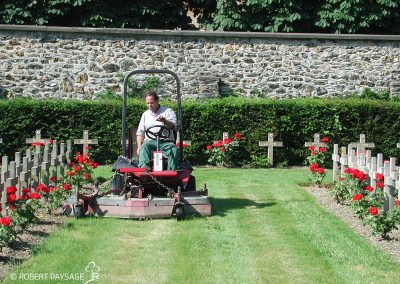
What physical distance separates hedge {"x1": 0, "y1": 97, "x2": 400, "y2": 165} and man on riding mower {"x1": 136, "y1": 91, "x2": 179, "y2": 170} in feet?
20.2

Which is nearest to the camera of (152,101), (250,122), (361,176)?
(361,176)

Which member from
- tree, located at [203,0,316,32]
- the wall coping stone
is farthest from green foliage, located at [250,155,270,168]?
tree, located at [203,0,316,32]

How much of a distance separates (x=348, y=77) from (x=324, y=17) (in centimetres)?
198

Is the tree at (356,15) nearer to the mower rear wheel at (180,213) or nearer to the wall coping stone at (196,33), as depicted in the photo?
Answer: the wall coping stone at (196,33)

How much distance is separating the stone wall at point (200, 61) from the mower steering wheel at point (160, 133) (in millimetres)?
9439

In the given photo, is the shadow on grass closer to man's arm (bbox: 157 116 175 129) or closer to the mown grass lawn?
the mown grass lawn

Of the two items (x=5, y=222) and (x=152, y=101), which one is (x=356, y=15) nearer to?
(x=152, y=101)

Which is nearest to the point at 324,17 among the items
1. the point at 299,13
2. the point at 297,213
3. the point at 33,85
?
the point at 299,13

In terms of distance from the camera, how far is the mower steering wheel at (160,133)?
12.2 meters

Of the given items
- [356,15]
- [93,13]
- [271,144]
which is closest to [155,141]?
[271,144]

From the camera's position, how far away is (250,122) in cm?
1917

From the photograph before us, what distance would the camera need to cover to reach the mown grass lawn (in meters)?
8.69

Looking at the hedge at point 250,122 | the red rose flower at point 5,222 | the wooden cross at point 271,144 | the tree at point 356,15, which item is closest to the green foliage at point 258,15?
the tree at point 356,15

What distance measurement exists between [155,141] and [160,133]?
146 millimetres
